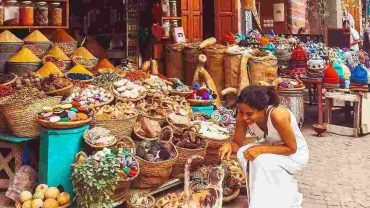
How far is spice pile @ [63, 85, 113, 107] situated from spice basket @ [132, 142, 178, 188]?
3.22 ft

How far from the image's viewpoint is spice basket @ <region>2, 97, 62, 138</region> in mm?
4461

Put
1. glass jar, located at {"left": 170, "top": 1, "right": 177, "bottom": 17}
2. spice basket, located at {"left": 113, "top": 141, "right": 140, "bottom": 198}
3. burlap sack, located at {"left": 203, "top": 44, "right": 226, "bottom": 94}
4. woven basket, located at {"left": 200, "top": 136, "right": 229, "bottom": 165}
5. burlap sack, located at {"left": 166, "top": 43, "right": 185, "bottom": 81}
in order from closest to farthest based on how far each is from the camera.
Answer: spice basket, located at {"left": 113, "top": 141, "right": 140, "bottom": 198} < woven basket, located at {"left": 200, "top": 136, "right": 229, "bottom": 165} < burlap sack, located at {"left": 203, "top": 44, "right": 226, "bottom": 94} < burlap sack, located at {"left": 166, "top": 43, "right": 185, "bottom": 81} < glass jar, located at {"left": 170, "top": 1, "right": 177, "bottom": 17}

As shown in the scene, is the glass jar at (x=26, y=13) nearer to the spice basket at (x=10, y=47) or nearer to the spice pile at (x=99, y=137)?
the spice basket at (x=10, y=47)

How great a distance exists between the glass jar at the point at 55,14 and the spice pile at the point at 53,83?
1.50m

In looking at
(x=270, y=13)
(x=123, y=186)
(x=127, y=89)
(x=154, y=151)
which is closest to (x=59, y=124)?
(x=123, y=186)

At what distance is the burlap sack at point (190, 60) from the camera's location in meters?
7.97

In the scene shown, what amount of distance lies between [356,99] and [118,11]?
4.70 m

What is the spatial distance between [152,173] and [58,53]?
7.96 feet

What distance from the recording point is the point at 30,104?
4.57 metres

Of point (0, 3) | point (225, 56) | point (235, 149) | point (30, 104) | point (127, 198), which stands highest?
point (0, 3)

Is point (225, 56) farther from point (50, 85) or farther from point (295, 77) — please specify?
point (50, 85)

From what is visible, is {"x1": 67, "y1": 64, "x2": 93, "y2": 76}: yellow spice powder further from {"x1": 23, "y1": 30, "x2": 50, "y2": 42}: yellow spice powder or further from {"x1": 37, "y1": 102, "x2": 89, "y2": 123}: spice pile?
{"x1": 37, "y1": 102, "x2": 89, "y2": 123}: spice pile

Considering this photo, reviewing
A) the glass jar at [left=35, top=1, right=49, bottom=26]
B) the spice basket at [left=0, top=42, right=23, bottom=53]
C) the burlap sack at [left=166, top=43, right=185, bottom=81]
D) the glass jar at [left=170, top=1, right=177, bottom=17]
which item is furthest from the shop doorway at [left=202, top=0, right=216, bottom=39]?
the spice basket at [left=0, top=42, right=23, bottom=53]

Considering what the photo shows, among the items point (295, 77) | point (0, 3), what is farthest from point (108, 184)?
point (295, 77)
